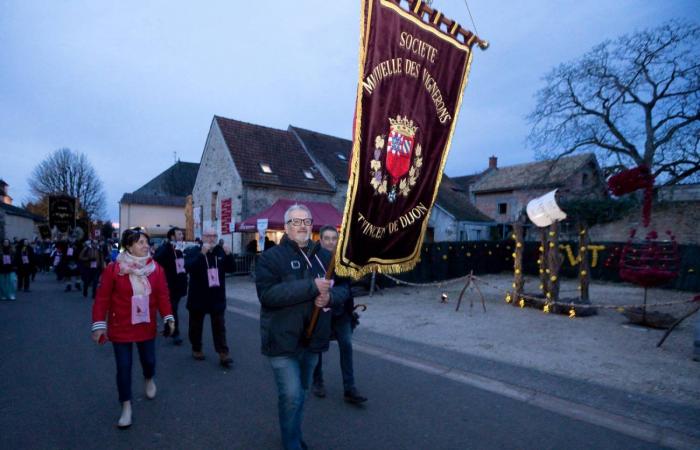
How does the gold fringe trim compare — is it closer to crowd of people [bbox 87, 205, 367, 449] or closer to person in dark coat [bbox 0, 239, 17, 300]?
crowd of people [bbox 87, 205, 367, 449]

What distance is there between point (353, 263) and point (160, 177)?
55793mm

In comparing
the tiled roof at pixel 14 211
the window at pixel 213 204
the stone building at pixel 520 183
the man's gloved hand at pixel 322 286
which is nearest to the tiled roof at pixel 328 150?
the window at pixel 213 204

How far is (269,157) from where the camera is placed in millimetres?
21938

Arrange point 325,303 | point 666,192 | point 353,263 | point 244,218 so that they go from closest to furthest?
point 325,303, point 353,263, point 244,218, point 666,192

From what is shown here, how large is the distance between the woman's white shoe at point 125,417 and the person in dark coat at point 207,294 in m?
1.69

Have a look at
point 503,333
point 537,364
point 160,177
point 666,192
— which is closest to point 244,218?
point 503,333

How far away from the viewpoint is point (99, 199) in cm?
4856

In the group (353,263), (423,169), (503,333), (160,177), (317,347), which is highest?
(160,177)

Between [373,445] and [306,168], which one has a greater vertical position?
[306,168]

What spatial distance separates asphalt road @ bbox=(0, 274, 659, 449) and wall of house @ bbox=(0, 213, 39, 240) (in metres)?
32.8

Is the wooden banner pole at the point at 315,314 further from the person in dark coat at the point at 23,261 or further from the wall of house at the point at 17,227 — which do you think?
the wall of house at the point at 17,227

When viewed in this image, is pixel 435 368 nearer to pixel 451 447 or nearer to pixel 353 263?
pixel 451 447

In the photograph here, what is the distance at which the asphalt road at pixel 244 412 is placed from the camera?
3.37 metres

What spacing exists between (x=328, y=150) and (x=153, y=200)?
104ft
